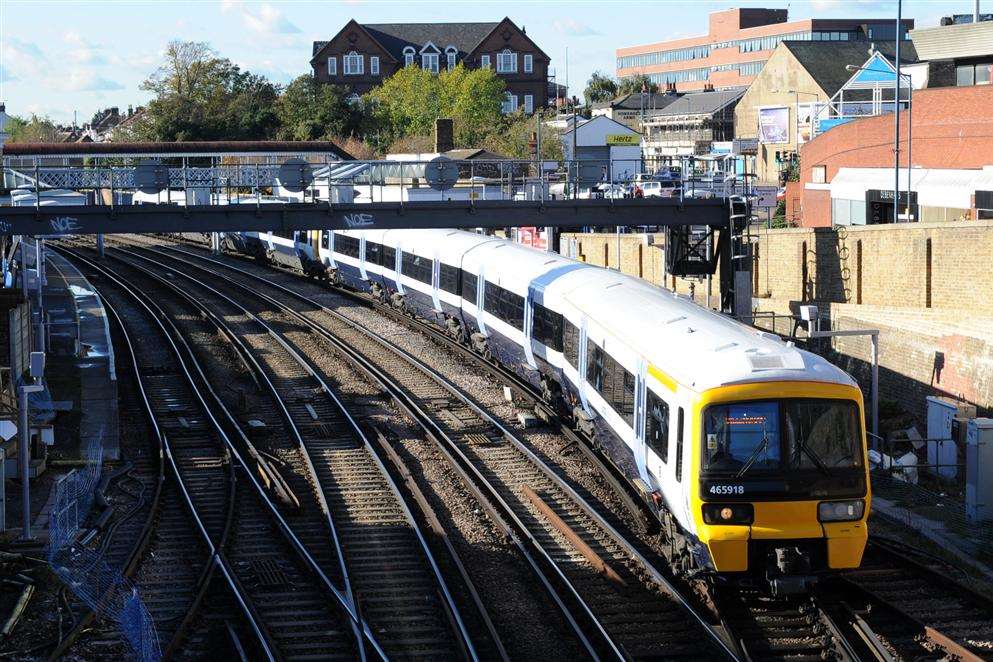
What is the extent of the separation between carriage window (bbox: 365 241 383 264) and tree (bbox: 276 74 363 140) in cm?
4321

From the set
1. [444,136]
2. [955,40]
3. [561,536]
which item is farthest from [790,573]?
[444,136]

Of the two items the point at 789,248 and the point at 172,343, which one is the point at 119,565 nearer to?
the point at 172,343

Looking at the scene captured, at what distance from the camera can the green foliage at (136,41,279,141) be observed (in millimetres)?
77812

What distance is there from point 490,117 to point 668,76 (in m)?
58.3

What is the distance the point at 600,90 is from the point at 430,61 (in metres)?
34.1

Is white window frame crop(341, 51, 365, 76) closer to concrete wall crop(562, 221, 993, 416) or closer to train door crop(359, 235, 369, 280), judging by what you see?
train door crop(359, 235, 369, 280)

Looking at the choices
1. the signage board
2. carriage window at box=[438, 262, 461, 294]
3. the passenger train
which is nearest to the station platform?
carriage window at box=[438, 262, 461, 294]

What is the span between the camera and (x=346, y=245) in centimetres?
3822

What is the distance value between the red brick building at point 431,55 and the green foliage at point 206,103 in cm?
910

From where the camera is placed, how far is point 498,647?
435 inches

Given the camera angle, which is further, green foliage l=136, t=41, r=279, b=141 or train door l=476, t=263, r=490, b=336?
green foliage l=136, t=41, r=279, b=141

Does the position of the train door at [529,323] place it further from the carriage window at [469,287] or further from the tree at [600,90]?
the tree at [600,90]

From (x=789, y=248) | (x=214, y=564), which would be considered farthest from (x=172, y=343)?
(x=214, y=564)

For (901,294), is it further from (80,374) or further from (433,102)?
(433,102)
